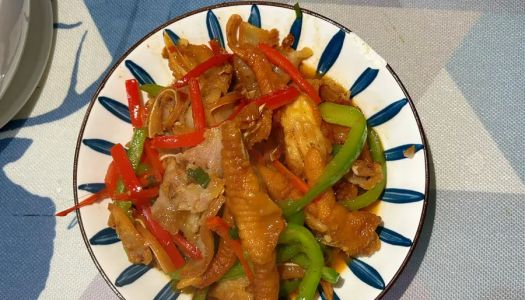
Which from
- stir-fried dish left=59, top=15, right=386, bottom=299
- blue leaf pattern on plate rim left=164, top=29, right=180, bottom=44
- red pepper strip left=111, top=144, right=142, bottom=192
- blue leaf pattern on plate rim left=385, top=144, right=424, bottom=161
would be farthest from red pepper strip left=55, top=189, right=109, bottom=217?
blue leaf pattern on plate rim left=385, top=144, right=424, bottom=161

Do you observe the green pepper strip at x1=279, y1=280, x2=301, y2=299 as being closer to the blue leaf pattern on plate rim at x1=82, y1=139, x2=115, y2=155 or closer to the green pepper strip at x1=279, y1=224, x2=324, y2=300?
the green pepper strip at x1=279, y1=224, x2=324, y2=300

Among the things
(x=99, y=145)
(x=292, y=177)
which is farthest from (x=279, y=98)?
(x=99, y=145)

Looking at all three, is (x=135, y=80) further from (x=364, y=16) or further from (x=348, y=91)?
(x=364, y=16)

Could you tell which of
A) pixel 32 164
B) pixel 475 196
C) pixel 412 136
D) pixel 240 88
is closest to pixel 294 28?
pixel 240 88

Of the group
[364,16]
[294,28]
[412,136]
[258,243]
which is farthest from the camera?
[364,16]

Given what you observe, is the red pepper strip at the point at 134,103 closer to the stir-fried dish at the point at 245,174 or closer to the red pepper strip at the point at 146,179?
the stir-fried dish at the point at 245,174

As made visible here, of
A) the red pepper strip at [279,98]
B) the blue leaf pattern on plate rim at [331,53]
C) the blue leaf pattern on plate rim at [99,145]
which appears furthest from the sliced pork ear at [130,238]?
the blue leaf pattern on plate rim at [331,53]
